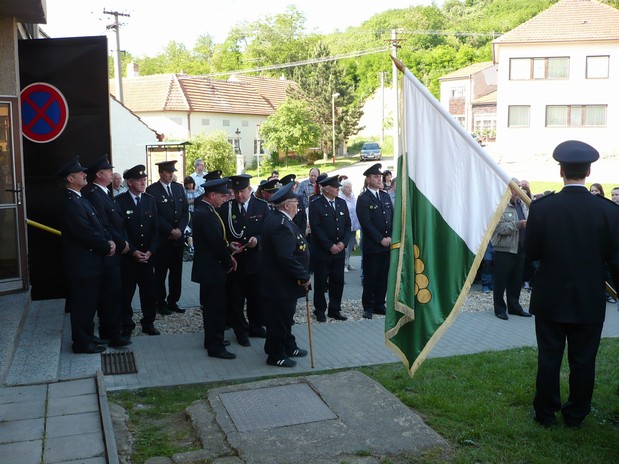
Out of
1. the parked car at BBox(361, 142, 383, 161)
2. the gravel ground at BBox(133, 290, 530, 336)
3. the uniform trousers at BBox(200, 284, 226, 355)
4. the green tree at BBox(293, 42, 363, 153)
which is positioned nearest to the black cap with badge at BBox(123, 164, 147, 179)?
the uniform trousers at BBox(200, 284, 226, 355)

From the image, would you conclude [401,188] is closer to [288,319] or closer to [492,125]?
[288,319]

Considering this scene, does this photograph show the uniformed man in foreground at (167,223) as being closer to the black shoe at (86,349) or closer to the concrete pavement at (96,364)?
the concrete pavement at (96,364)

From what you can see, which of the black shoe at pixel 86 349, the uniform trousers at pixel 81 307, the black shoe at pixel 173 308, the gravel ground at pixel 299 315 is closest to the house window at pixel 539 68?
the gravel ground at pixel 299 315

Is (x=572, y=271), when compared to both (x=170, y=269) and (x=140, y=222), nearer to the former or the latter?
(x=140, y=222)

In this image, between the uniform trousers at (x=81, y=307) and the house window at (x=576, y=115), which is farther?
the house window at (x=576, y=115)

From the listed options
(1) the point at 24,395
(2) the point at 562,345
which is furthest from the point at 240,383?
(2) the point at 562,345

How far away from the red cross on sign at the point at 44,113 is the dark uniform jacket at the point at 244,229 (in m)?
2.94

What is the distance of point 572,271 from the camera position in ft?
17.0

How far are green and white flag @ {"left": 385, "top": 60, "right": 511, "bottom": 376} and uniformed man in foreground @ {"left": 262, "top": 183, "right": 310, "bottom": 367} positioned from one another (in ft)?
6.86

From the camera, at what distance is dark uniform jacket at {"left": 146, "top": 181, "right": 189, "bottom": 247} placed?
9.34 m

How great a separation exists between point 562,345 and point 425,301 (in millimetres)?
1246

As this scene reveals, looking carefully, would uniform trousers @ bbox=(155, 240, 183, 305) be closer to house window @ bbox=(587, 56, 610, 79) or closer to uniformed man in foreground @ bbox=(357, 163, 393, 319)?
uniformed man in foreground @ bbox=(357, 163, 393, 319)

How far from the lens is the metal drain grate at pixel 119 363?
23.3 feet

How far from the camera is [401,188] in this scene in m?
5.16
